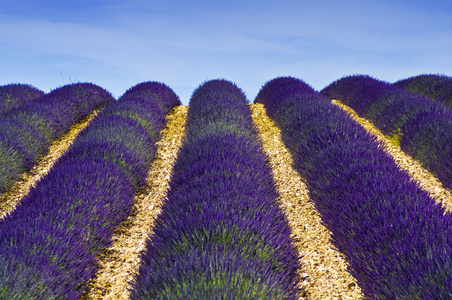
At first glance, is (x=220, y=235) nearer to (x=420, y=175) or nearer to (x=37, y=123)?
(x=420, y=175)

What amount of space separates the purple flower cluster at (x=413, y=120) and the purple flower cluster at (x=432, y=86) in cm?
122

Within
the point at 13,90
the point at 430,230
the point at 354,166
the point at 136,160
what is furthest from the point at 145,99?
the point at 430,230

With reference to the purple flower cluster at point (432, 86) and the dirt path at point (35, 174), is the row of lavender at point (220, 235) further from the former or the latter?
the purple flower cluster at point (432, 86)

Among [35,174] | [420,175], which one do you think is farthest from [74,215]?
[420,175]

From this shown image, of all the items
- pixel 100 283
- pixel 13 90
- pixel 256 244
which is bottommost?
pixel 100 283

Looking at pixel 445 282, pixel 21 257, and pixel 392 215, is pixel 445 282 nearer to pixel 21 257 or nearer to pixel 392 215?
pixel 392 215

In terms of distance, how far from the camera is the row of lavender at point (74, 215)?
276cm

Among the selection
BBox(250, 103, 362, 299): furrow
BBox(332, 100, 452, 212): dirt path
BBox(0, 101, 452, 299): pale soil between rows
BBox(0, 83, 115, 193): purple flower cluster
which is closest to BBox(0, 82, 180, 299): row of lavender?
BBox(0, 101, 452, 299): pale soil between rows

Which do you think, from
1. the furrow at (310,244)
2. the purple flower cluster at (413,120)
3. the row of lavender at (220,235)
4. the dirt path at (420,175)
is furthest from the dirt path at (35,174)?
the purple flower cluster at (413,120)

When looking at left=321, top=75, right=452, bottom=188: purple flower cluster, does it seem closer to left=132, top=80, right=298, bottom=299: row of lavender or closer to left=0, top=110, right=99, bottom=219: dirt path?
left=132, top=80, right=298, bottom=299: row of lavender

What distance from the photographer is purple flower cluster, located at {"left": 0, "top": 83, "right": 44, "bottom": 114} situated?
8.88 m

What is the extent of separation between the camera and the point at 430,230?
2850mm

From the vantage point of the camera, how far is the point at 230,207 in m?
3.17

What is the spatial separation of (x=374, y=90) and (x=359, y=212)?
5.41m
